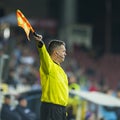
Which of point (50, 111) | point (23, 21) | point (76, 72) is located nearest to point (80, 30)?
point (76, 72)

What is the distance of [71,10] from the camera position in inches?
1374

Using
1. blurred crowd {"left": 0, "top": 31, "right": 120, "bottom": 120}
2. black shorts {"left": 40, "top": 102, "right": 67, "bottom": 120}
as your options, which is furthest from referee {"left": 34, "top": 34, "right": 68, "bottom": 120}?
blurred crowd {"left": 0, "top": 31, "right": 120, "bottom": 120}

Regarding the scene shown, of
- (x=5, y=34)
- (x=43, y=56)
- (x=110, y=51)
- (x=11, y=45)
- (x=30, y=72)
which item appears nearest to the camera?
(x=43, y=56)

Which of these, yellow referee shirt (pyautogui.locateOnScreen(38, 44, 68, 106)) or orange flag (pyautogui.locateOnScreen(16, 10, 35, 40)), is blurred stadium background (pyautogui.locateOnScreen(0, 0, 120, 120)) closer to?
yellow referee shirt (pyautogui.locateOnScreen(38, 44, 68, 106))

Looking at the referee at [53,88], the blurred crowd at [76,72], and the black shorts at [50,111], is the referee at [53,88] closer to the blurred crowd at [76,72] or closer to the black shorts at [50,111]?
the black shorts at [50,111]

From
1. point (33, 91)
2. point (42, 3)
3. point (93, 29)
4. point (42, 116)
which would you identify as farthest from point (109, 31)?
point (42, 116)

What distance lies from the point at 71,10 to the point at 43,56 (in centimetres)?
2574

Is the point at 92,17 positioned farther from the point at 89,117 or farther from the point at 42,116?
the point at 42,116

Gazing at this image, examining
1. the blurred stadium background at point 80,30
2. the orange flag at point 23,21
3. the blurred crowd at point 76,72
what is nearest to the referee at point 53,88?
the orange flag at point 23,21

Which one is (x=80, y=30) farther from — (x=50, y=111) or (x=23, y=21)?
(x=23, y=21)

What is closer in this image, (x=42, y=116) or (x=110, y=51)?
(x=42, y=116)

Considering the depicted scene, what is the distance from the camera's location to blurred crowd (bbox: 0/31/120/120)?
51.0ft

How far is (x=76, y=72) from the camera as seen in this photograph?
2827 cm

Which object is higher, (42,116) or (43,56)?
(43,56)
